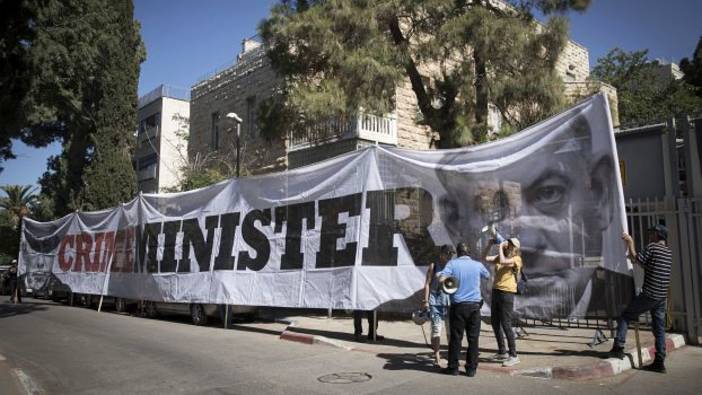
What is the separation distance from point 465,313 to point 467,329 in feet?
0.74

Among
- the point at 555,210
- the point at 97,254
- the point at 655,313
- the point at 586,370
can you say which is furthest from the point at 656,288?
the point at 97,254

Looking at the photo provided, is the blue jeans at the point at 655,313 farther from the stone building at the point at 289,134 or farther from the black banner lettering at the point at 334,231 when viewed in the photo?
the stone building at the point at 289,134

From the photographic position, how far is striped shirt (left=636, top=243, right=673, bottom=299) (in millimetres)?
7289

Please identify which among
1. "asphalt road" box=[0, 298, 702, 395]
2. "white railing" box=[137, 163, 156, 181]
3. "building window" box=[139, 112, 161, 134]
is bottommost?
"asphalt road" box=[0, 298, 702, 395]

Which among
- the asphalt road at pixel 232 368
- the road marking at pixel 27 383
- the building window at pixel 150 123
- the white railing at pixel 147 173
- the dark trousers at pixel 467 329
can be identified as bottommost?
the road marking at pixel 27 383

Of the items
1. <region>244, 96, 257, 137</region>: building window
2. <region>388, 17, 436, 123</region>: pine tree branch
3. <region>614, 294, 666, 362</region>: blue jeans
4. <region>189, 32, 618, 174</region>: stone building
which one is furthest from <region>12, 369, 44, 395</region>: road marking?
<region>244, 96, 257, 137</region>: building window

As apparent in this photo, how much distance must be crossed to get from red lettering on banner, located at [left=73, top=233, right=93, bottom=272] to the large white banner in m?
4.76

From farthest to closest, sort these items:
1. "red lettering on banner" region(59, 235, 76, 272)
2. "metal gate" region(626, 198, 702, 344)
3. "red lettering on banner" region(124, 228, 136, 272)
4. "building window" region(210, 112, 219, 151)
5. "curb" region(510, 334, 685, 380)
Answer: "building window" region(210, 112, 219, 151) → "red lettering on banner" region(59, 235, 76, 272) → "red lettering on banner" region(124, 228, 136, 272) → "metal gate" region(626, 198, 702, 344) → "curb" region(510, 334, 685, 380)

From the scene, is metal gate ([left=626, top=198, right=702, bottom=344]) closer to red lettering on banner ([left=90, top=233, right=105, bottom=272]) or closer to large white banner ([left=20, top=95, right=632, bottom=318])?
large white banner ([left=20, top=95, right=632, bottom=318])

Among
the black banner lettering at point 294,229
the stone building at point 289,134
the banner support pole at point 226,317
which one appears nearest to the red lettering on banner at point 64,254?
the stone building at point 289,134

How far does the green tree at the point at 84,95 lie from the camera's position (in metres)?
16.6

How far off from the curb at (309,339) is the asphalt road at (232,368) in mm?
198

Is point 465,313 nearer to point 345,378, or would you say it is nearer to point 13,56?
point 345,378

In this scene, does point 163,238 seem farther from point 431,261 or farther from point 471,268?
point 471,268
